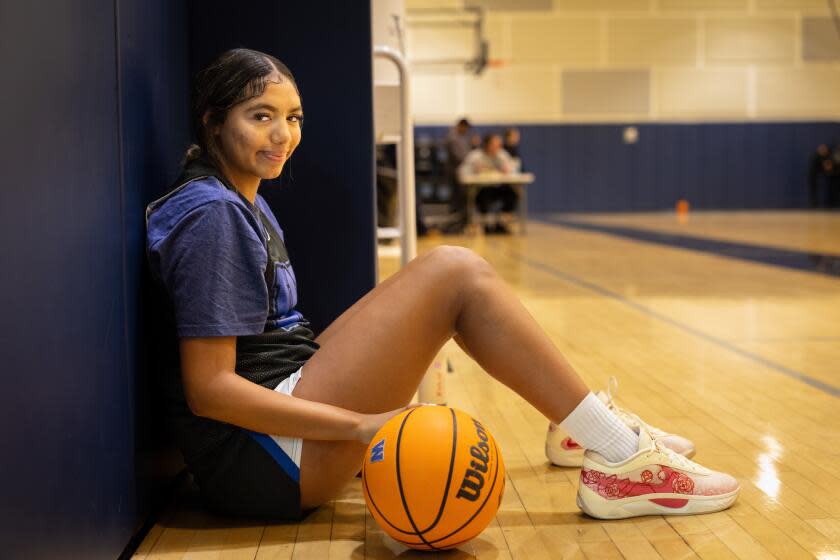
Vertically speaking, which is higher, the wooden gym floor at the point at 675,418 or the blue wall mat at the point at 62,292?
the blue wall mat at the point at 62,292

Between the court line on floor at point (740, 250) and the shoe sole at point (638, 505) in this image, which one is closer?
the shoe sole at point (638, 505)

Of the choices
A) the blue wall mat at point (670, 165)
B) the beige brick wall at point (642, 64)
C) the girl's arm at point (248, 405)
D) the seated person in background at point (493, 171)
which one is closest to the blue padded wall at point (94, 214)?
the girl's arm at point (248, 405)

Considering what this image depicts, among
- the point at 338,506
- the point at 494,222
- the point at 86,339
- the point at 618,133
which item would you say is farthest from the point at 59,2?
the point at 618,133

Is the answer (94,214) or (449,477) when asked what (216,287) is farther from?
(449,477)

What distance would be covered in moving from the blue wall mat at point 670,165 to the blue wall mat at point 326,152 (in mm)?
15323

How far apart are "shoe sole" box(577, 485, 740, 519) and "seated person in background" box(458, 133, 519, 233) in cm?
1077

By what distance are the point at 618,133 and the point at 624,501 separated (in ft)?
54.4

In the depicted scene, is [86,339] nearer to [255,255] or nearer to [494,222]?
[255,255]

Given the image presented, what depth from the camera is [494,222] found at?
1374cm

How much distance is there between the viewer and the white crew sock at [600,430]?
2.07 meters

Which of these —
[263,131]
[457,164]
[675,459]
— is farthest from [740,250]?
[263,131]

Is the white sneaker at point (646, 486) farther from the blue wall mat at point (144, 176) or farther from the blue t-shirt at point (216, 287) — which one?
the blue wall mat at point (144, 176)

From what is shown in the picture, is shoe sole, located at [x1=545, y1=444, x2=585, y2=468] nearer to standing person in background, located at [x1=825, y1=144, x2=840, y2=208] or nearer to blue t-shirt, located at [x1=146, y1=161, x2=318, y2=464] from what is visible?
blue t-shirt, located at [x1=146, y1=161, x2=318, y2=464]

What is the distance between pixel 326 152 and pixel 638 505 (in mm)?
1315
